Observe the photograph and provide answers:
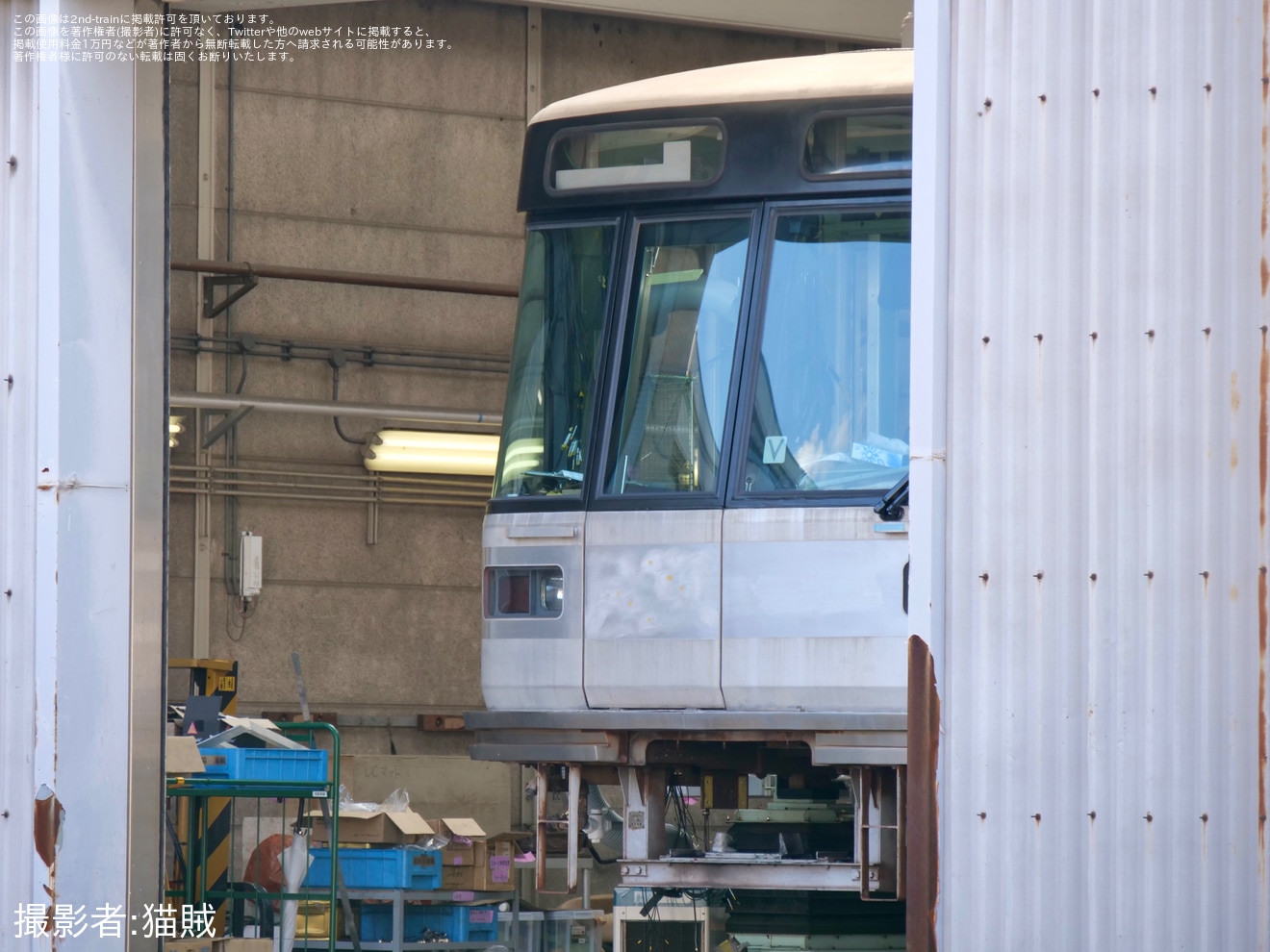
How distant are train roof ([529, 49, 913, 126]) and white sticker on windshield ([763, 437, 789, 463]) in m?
1.34

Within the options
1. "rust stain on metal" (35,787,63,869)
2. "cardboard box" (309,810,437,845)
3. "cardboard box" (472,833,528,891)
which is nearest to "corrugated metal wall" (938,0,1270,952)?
"rust stain on metal" (35,787,63,869)

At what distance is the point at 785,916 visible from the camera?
7281 mm

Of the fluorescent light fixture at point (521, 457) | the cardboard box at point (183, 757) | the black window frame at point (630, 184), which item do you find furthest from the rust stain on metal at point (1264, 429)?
the cardboard box at point (183, 757)

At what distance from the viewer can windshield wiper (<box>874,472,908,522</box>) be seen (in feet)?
17.6

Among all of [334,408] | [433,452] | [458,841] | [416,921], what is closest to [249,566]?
[334,408]

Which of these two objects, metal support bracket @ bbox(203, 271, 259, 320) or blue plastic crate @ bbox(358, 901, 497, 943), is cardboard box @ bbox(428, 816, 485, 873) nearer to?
blue plastic crate @ bbox(358, 901, 497, 943)

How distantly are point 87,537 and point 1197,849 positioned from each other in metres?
2.86

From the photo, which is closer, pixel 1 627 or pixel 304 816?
pixel 1 627

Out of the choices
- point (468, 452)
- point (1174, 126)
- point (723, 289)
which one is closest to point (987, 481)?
point (1174, 126)

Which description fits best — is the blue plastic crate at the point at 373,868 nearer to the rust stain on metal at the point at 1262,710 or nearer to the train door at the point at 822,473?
the train door at the point at 822,473

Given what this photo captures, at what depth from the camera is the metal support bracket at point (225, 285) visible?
12234 millimetres

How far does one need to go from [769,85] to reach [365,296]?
22.9 ft

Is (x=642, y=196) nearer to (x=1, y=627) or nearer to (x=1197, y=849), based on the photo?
(x=1, y=627)

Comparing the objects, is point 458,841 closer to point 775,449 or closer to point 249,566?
point 775,449
